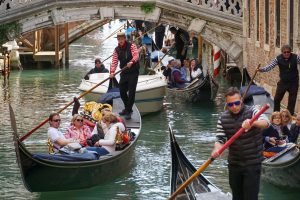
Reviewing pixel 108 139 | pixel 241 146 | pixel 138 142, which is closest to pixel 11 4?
pixel 138 142

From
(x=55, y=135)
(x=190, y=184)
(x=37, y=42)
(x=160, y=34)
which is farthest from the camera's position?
(x=160, y=34)

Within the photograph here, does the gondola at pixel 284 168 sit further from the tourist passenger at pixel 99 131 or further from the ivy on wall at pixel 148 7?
the ivy on wall at pixel 148 7

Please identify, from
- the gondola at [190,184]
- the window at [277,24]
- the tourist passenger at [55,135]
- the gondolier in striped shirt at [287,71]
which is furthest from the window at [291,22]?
the gondola at [190,184]

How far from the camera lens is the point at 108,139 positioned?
6.16 m

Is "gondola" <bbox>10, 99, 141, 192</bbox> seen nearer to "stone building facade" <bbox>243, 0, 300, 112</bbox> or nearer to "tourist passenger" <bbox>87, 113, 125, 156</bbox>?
"tourist passenger" <bbox>87, 113, 125, 156</bbox>

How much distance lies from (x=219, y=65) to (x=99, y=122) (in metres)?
6.22

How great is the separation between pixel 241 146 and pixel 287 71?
3.04 metres

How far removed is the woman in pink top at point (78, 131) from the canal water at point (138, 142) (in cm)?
34

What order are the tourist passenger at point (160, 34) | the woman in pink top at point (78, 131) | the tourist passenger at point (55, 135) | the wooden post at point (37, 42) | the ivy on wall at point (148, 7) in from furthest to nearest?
the tourist passenger at point (160, 34) → the wooden post at point (37, 42) → the ivy on wall at point (148, 7) → the woman in pink top at point (78, 131) → the tourist passenger at point (55, 135)

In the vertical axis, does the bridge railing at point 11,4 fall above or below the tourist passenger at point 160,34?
above

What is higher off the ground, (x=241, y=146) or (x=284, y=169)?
(x=241, y=146)

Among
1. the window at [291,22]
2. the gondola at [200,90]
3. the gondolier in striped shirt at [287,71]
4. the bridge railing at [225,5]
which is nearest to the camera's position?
the gondolier in striped shirt at [287,71]

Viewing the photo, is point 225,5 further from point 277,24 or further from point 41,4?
point 41,4

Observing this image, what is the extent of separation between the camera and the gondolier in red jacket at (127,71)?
738cm
